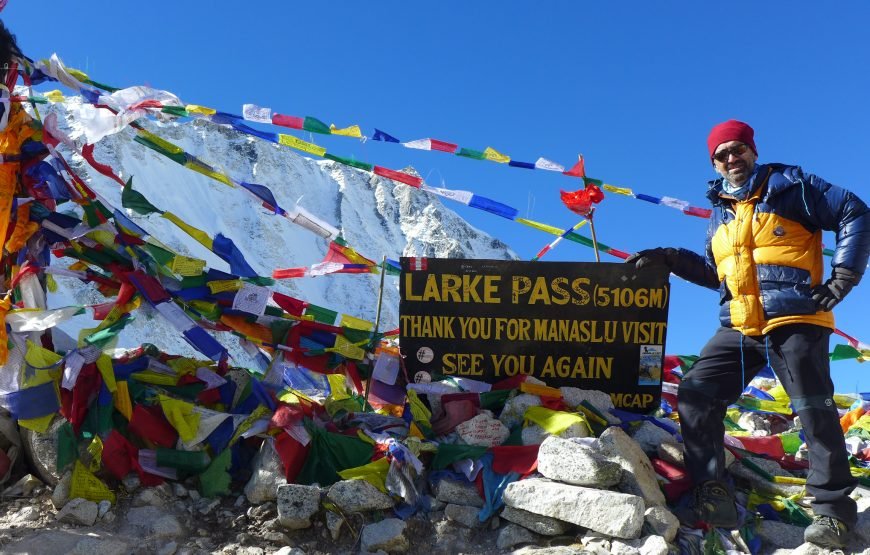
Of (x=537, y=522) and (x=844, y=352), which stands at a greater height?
(x=844, y=352)

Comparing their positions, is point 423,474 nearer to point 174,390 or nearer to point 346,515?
point 346,515

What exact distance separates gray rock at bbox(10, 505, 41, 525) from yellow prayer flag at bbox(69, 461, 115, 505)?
0.18m

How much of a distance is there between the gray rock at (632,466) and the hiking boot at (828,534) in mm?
718

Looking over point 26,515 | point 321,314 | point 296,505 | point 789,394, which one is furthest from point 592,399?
point 26,515

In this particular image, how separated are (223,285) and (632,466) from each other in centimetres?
281

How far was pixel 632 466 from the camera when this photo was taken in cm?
405

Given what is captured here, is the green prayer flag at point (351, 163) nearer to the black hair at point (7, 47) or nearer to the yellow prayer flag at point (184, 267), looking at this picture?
the yellow prayer flag at point (184, 267)

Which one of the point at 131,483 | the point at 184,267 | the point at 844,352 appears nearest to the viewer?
the point at 131,483

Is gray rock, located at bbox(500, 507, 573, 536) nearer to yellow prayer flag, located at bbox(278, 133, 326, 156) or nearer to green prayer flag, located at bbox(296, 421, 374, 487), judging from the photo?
green prayer flag, located at bbox(296, 421, 374, 487)

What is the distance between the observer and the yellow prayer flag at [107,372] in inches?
175

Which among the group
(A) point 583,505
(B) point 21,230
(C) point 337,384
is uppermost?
(B) point 21,230

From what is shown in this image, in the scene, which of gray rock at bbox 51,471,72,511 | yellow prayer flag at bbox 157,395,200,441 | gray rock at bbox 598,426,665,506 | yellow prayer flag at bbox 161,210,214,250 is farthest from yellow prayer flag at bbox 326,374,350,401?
gray rock at bbox 598,426,665,506

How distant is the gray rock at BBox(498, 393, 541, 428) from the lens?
472 cm

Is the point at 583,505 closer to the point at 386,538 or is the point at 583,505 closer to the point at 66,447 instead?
the point at 386,538
